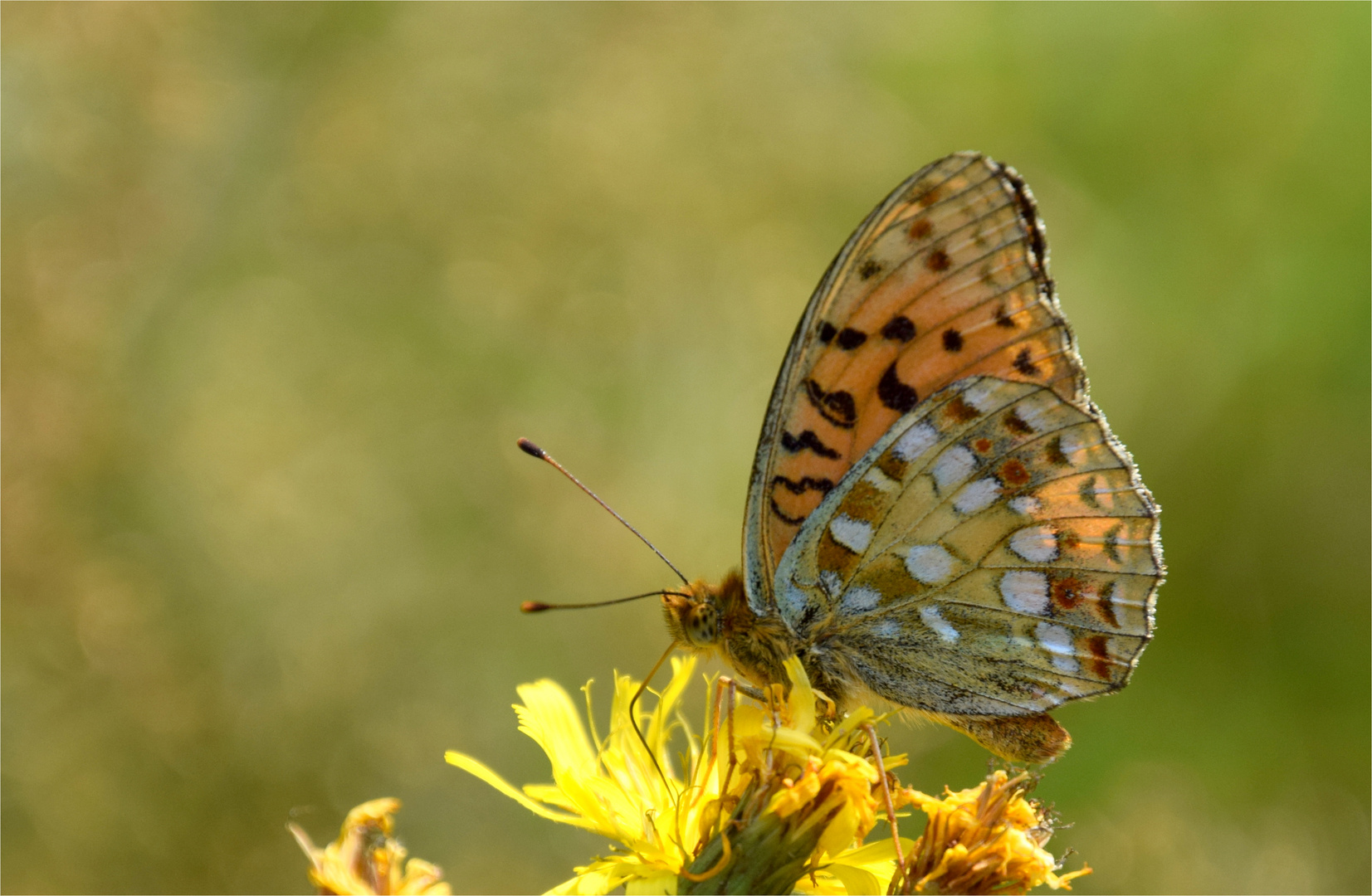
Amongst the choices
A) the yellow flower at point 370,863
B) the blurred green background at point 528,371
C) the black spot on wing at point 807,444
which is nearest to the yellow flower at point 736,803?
the yellow flower at point 370,863

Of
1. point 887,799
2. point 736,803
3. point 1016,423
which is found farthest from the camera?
point 1016,423

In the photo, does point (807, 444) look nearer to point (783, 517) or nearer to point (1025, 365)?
point (783, 517)

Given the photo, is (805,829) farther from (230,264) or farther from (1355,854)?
(230,264)

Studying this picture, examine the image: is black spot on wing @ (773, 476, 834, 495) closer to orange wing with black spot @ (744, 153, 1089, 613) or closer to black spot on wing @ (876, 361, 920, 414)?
orange wing with black spot @ (744, 153, 1089, 613)

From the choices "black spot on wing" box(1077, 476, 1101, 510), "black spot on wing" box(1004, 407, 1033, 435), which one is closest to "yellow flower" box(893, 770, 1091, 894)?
"black spot on wing" box(1077, 476, 1101, 510)

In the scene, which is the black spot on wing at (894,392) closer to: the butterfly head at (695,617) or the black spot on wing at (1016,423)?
the black spot on wing at (1016,423)

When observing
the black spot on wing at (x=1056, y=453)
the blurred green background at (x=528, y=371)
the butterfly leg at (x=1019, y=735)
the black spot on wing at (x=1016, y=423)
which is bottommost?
the butterfly leg at (x=1019, y=735)

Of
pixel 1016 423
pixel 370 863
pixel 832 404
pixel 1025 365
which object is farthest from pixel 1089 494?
pixel 370 863
